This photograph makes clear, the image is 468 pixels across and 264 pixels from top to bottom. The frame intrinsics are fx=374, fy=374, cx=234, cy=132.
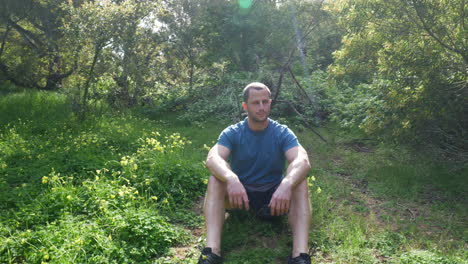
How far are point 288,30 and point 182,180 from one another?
7808mm

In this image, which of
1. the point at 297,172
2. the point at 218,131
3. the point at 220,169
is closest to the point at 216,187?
the point at 220,169

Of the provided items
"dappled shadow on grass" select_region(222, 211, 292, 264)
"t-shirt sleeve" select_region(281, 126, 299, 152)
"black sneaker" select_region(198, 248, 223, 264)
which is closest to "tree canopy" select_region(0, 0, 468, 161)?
"t-shirt sleeve" select_region(281, 126, 299, 152)

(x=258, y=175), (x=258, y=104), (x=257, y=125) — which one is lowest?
(x=258, y=175)

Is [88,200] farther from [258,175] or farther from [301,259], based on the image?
[301,259]

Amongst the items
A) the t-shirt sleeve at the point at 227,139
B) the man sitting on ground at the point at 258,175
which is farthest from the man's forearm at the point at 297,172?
the t-shirt sleeve at the point at 227,139

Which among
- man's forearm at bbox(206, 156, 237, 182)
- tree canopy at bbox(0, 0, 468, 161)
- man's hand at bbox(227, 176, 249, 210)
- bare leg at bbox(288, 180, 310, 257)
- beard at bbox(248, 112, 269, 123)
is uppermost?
tree canopy at bbox(0, 0, 468, 161)

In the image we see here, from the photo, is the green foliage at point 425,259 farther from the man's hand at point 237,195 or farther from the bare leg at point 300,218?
the man's hand at point 237,195

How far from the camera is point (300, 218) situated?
300cm

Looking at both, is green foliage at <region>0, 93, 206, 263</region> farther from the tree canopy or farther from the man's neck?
the tree canopy

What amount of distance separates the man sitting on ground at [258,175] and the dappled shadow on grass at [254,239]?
18 centimetres

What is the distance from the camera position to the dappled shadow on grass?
310 centimetres

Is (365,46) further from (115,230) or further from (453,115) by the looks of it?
(115,230)

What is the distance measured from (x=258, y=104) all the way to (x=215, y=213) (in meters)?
1.02

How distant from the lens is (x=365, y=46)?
6.08m
